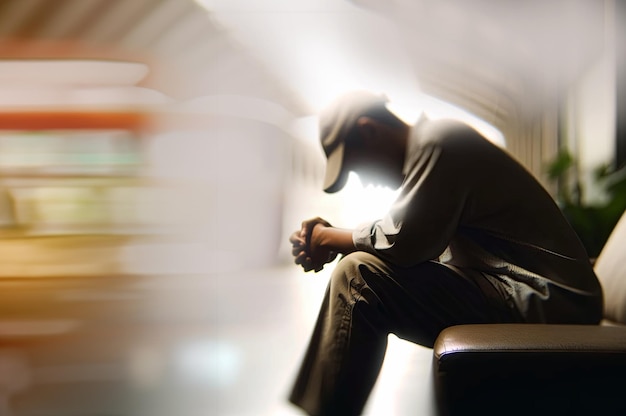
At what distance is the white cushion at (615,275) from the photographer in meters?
1.40

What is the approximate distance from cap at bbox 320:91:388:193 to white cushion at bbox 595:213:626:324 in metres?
0.65

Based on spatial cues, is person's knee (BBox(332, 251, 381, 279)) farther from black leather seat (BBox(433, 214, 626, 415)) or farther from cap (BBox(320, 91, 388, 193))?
black leather seat (BBox(433, 214, 626, 415))

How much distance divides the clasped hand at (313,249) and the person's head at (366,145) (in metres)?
0.10

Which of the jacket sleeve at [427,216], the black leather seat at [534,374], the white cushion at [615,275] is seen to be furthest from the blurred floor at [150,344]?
the black leather seat at [534,374]

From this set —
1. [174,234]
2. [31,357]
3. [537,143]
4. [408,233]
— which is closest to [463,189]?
[408,233]

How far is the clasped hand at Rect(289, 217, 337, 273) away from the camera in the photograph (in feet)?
5.16

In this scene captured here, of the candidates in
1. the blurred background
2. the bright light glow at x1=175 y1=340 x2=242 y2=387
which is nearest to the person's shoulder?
the blurred background

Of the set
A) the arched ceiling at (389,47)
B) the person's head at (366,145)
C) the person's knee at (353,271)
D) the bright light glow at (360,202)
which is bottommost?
the person's knee at (353,271)

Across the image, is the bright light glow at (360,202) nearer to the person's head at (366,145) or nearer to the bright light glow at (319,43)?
the person's head at (366,145)

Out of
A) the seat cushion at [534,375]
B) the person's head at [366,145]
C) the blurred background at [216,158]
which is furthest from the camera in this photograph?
the blurred background at [216,158]

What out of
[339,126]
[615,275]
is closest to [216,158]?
[339,126]

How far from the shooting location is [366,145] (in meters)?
1.56

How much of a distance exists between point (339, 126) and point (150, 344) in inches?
35.9

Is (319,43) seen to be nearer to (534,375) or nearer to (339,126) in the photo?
(339,126)
